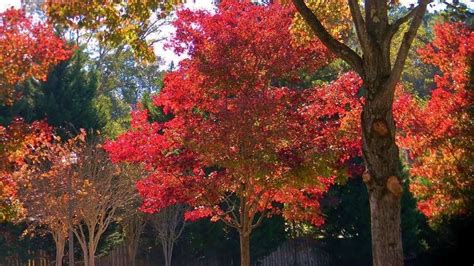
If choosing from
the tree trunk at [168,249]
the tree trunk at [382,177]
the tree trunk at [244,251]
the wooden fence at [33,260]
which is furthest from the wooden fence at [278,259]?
the tree trunk at [382,177]

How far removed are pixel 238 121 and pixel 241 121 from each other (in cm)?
5

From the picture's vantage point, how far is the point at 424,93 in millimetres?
44844

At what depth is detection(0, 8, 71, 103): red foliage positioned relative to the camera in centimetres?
1012

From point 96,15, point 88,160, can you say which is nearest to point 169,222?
point 88,160

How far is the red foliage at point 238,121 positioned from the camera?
1112 cm

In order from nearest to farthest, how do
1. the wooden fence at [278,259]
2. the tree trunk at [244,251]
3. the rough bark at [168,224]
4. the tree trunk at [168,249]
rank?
the tree trunk at [244,251] → the rough bark at [168,224] → the tree trunk at [168,249] → the wooden fence at [278,259]

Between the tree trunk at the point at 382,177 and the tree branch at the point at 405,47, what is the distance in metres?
0.15

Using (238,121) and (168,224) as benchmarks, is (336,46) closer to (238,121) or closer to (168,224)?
(238,121)

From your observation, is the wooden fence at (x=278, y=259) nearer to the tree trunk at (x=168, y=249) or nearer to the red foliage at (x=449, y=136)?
the tree trunk at (x=168, y=249)

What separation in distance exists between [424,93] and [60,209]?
110ft

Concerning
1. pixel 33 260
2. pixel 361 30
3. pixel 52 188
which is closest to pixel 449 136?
pixel 361 30

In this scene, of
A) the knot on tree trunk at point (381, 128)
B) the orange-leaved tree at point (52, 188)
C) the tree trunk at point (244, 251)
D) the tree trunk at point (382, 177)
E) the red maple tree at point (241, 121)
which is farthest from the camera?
the orange-leaved tree at point (52, 188)

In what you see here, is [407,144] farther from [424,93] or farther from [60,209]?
[424,93]

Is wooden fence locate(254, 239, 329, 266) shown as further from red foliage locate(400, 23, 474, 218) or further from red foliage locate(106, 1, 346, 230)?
red foliage locate(106, 1, 346, 230)
